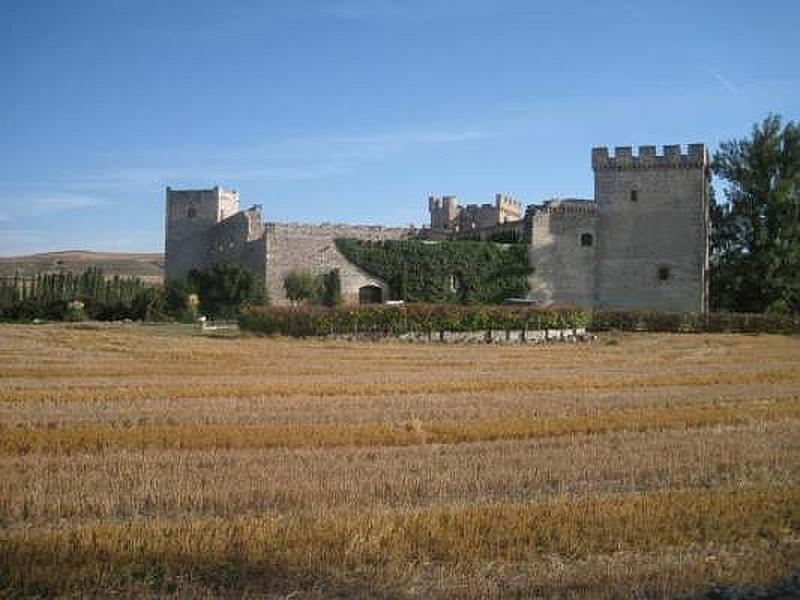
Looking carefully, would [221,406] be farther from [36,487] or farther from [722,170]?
[722,170]

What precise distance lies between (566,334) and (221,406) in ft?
74.0

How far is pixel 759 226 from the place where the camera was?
140ft

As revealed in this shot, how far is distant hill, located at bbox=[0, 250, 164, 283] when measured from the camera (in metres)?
82.0

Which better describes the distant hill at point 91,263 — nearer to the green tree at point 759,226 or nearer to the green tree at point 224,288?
the green tree at point 224,288

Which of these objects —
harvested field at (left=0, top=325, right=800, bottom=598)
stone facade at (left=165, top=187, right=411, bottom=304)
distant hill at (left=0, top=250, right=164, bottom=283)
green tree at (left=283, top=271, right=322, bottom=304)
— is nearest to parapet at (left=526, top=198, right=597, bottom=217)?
stone facade at (left=165, top=187, right=411, bottom=304)

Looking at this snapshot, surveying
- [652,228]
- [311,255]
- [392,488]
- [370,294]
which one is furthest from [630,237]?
[392,488]

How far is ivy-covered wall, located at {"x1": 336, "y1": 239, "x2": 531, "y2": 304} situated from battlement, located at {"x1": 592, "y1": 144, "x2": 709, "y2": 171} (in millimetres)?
5686

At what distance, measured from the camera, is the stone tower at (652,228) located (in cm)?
4131

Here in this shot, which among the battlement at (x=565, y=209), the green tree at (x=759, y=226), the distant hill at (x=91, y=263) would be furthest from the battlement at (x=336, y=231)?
the distant hill at (x=91, y=263)

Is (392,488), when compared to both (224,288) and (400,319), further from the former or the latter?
(224,288)

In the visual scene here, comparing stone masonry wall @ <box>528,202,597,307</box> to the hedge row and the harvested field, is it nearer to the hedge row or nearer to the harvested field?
the hedge row

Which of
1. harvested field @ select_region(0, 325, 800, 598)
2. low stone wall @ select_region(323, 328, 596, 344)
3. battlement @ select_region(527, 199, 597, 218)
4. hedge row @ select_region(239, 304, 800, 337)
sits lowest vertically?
harvested field @ select_region(0, 325, 800, 598)

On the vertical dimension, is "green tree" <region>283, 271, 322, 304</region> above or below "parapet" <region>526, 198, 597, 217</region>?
below

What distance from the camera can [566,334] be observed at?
110 feet
